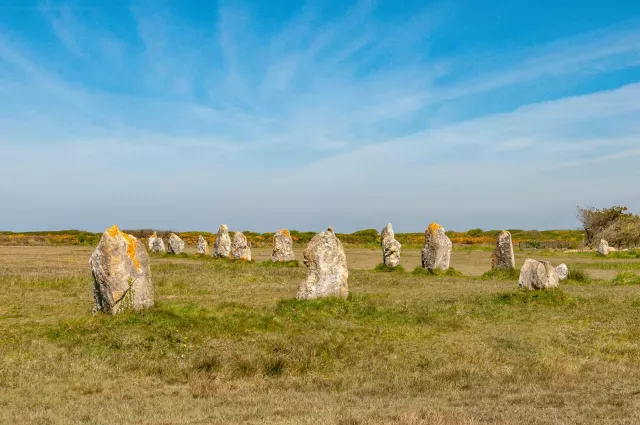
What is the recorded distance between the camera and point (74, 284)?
23.5m

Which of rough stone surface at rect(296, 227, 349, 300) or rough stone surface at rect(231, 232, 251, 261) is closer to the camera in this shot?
rough stone surface at rect(296, 227, 349, 300)

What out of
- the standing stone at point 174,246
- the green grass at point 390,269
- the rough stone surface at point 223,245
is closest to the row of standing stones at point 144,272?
the green grass at point 390,269

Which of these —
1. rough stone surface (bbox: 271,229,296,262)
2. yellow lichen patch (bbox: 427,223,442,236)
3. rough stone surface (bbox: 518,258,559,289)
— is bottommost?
rough stone surface (bbox: 518,258,559,289)

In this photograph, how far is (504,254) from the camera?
31078 millimetres

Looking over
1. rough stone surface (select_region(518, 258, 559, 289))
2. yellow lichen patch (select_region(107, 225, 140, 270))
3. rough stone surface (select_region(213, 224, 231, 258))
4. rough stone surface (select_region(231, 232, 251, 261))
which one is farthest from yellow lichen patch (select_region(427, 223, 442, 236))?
yellow lichen patch (select_region(107, 225, 140, 270))

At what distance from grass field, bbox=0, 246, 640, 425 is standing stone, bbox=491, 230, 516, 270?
1092 cm

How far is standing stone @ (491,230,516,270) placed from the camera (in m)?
30.9

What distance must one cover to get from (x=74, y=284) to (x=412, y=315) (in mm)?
14629

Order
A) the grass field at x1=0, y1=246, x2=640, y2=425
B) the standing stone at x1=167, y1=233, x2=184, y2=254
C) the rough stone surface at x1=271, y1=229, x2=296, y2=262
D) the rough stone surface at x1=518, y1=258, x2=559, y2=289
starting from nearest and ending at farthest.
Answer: the grass field at x1=0, y1=246, x2=640, y2=425, the rough stone surface at x1=518, y1=258, x2=559, y2=289, the rough stone surface at x1=271, y1=229, x2=296, y2=262, the standing stone at x1=167, y1=233, x2=184, y2=254

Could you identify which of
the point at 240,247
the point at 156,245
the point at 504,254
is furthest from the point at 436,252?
the point at 156,245

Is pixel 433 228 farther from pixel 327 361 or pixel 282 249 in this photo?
pixel 327 361

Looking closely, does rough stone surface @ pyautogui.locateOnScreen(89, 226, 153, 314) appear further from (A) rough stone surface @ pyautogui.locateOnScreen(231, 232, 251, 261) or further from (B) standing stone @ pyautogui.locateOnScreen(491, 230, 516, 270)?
(A) rough stone surface @ pyautogui.locateOnScreen(231, 232, 251, 261)

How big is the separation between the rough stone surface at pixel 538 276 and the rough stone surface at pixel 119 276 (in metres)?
13.0

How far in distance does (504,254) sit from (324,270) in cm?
1539
